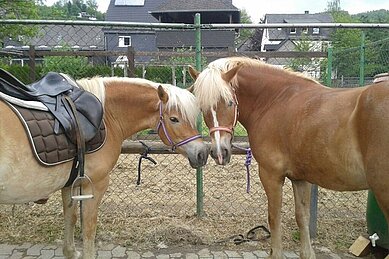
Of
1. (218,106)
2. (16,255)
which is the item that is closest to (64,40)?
(16,255)

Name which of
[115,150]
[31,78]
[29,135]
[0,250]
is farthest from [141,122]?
[31,78]

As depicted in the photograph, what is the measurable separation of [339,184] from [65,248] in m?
2.37

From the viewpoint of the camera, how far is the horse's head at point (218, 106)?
2.92 metres

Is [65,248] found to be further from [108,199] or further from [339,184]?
[339,184]

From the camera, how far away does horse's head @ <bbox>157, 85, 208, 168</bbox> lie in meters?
2.84

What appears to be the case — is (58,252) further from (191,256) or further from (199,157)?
(199,157)

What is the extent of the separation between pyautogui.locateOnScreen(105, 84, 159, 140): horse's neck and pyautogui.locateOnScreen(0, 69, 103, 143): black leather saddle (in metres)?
0.22

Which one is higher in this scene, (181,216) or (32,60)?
(32,60)

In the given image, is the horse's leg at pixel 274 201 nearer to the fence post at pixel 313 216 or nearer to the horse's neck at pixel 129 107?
the fence post at pixel 313 216

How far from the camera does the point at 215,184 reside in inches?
207

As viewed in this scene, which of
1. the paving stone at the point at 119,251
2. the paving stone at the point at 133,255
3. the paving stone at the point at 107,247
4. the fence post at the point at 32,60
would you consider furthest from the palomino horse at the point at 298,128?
the fence post at the point at 32,60

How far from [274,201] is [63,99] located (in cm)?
Result: 190

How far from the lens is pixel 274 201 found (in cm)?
302

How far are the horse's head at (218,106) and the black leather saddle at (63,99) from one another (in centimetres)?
84
